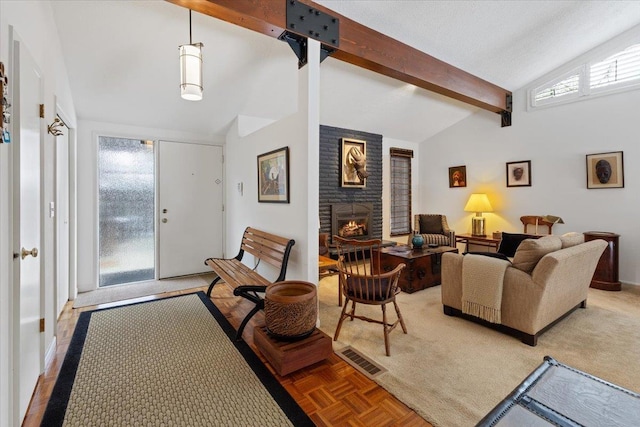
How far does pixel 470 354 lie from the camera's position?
7.48ft

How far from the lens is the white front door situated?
153 centimetres

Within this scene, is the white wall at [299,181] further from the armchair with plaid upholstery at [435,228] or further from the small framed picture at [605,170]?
the small framed picture at [605,170]

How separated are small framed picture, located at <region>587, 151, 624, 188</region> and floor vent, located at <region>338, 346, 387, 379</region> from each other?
443 centimetres

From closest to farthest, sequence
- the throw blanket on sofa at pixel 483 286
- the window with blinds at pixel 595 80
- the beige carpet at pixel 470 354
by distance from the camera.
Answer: the beige carpet at pixel 470 354 < the throw blanket on sofa at pixel 483 286 < the window with blinds at pixel 595 80

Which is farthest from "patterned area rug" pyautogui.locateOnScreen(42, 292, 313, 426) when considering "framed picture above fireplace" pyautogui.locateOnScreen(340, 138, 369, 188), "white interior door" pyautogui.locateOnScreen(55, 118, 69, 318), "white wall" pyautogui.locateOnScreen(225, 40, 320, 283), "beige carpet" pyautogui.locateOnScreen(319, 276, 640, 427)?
"framed picture above fireplace" pyautogui.locateOnScreen(340, 138, 369, 188)

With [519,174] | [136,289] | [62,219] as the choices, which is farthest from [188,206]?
[519,174]

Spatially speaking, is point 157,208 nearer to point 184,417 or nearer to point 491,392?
point 184,417

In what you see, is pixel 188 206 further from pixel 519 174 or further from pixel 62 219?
pixel 519 174

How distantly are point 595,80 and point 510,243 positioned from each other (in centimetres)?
273

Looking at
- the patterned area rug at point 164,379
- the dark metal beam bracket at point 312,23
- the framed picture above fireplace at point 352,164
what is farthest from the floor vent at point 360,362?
the framed picture above fireplace at point 352,164

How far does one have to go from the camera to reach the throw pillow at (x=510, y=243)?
3.98 m

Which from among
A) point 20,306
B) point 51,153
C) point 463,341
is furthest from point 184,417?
point 51,153

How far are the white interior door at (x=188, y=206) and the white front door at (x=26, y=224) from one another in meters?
2.29

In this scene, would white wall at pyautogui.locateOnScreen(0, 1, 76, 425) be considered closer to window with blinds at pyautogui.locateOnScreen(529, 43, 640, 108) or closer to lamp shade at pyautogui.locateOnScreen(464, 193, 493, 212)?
lamp shade at pyautogui.locateOnScreen(464, 193, 493, 212)
